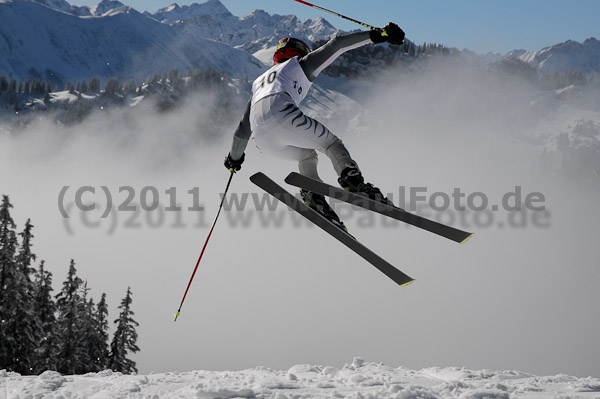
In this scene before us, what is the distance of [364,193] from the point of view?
596 cm

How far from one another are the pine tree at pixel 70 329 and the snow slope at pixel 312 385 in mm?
18577

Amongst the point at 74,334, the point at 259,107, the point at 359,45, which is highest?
the point at 359,45

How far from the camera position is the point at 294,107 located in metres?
5.73

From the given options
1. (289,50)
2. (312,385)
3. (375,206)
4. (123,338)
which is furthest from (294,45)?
(123,338)

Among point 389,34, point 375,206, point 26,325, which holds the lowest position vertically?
point 26,325

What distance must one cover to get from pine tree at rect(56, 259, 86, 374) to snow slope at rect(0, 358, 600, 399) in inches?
731

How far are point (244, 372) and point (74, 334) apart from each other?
64.9 ft

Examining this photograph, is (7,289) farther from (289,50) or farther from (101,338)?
(289,50)

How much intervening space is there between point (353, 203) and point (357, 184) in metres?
0.26

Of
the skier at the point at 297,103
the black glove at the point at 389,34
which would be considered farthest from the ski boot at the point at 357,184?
the black glove at the point at 389,34

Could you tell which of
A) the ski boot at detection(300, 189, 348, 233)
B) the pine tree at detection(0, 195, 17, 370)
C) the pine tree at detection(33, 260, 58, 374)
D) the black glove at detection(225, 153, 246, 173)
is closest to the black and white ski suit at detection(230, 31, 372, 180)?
the ski boot at detection(300, 189, 348, 233)

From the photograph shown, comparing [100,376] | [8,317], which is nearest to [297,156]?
[100,376]

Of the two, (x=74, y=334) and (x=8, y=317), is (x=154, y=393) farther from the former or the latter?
(x=74, y=334)

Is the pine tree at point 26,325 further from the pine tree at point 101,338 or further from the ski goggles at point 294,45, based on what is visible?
the ski goggles at point 294,45
